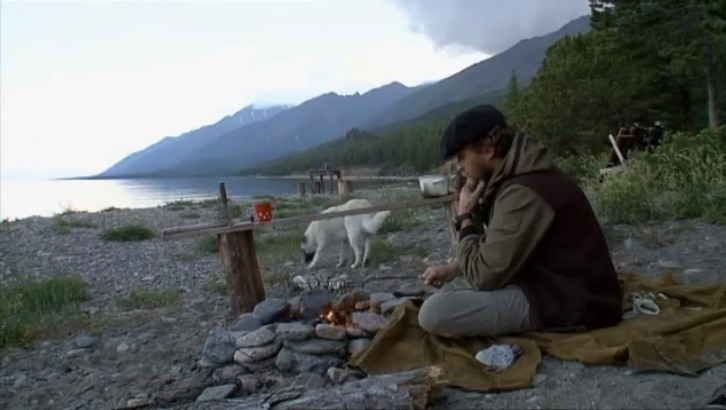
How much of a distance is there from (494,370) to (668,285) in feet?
6.39

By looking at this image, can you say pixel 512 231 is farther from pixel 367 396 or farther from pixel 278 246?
pixel 278 246

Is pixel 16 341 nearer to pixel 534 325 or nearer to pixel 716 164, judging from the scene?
pixel 534 325

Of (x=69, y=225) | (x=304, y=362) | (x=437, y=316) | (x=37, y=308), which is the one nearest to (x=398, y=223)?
(x=37, y=308)

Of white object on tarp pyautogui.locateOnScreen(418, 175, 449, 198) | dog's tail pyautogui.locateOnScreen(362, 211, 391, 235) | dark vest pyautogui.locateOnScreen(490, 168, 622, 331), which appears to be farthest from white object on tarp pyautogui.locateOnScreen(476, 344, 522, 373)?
dog's tail pyautogui.locateOnScreen(362, 211, 391, 235)

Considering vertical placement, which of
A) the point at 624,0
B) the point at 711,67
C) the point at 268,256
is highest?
the point at 624,0

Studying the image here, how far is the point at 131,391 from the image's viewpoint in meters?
4.11

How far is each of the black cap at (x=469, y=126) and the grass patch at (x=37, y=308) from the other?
422 centimetres

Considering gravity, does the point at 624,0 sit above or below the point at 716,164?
above

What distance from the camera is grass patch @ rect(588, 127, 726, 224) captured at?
7984 mm

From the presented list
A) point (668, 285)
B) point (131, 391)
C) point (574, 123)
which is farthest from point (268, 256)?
point (574, 123)

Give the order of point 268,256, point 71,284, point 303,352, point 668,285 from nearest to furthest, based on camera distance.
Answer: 1. point 303,352
2. point 668,285
3. point 71,284
4. point 268,256

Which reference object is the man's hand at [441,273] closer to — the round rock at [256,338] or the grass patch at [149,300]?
the round rock at [256,338]

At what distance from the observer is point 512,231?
313 centimetres

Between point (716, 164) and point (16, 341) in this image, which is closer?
point (16, 341)
